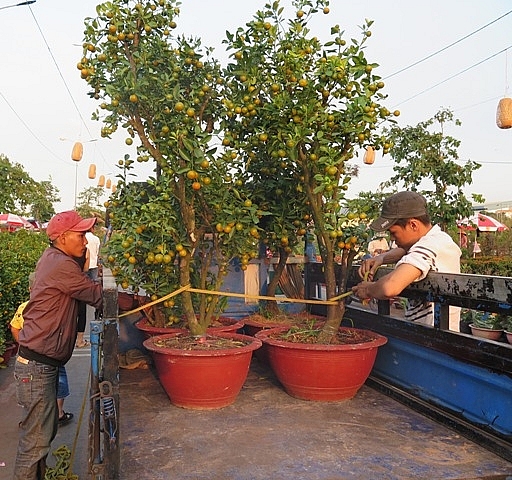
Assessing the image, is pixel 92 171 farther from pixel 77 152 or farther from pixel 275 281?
pixel 275 281

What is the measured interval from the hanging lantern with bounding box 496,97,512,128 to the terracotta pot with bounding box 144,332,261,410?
7.29 m

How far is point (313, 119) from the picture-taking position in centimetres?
313

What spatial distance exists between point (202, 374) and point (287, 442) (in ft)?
2.20

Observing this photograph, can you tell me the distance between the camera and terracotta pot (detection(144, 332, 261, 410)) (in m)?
2.86

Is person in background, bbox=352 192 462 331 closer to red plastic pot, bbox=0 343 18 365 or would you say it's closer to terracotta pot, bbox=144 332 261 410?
terracotta pot, bbox=144 332 261 410

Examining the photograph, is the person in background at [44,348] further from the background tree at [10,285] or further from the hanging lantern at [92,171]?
the hanging lantern at [92,171]

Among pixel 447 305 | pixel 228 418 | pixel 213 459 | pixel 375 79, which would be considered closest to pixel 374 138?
pixel 375 79

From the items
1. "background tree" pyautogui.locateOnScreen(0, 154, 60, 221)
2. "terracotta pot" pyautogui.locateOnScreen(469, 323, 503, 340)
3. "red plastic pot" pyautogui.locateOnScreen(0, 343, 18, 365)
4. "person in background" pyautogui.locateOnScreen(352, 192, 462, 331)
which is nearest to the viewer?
"person in background" pyautogui.locateOnScreen(352, 192, 462, 331)

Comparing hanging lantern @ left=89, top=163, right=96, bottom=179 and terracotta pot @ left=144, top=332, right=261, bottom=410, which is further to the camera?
hanging lantern @ left=89, top=163, right=96, bottom=179

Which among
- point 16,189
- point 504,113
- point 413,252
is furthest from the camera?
point 16,189

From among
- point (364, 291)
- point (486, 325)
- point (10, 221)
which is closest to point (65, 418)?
point (364, 291)

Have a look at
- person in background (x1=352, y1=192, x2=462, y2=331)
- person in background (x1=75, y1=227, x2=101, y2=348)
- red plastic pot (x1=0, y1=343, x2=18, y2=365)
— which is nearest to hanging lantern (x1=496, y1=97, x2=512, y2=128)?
person in background (x1=352, y1=192, x2=462, y2=331)

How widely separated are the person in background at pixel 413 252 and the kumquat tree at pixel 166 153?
2.70ft

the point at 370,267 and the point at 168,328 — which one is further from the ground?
the point at 370,267
